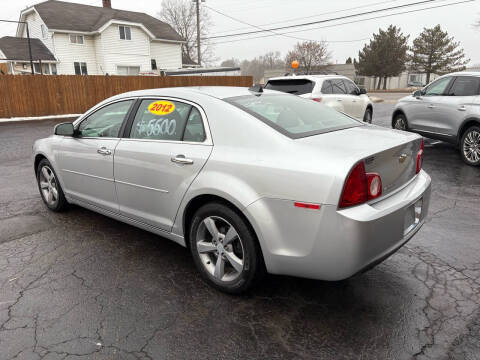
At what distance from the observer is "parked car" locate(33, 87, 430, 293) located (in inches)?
96.2

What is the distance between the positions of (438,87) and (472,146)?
5.36 ft

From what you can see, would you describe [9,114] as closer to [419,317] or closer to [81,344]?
[81,344]

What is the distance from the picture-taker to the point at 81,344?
2482 mm

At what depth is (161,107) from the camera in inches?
138

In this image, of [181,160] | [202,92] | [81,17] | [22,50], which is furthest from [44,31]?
[181,160]

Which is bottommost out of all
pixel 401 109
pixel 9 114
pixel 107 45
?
pixel 9 114

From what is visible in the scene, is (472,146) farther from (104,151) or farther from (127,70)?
(127,70)

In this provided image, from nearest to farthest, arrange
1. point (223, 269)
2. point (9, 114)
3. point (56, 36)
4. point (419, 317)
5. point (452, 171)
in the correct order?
point (419, 317), point (223, 269), point (452, 171), point (9, 114), point (56, 36)

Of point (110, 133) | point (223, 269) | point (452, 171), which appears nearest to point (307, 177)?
point (223, 269)

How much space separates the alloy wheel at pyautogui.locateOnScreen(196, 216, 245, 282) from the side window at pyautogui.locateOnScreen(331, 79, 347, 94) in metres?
7.75

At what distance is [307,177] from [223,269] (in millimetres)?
1075

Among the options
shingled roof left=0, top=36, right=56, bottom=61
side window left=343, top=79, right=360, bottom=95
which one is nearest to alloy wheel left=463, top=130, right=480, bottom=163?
side window left=343, top=79, right=360, bottom=95

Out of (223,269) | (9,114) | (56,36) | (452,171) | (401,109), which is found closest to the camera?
(223,269)

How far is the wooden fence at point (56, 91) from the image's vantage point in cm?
1789
